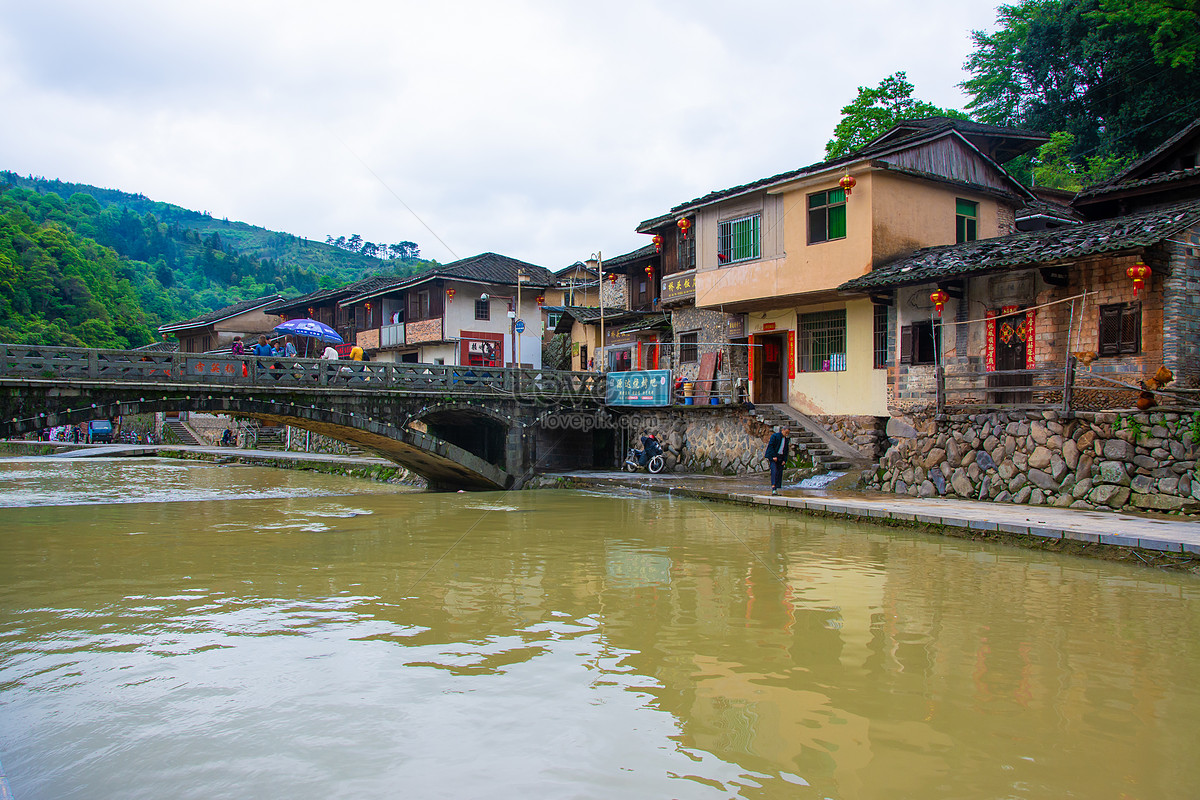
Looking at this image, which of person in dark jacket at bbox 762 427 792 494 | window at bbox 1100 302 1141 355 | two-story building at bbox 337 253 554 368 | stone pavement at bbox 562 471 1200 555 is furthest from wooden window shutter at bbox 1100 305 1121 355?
two-story building at bbox 337 253 554 368

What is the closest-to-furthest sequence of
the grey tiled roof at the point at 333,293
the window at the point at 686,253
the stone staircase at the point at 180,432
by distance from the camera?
the window at the point at 686,253, the grey tiled roof at the point at 333,293, the stone staircase at the point at 180,432

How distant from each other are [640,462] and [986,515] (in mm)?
14702

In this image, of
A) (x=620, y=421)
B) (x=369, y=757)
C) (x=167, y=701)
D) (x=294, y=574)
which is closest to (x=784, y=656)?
(x=369, y=757)

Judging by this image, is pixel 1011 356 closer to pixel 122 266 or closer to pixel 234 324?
pixel 234 324

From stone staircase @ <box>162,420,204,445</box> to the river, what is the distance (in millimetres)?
40798

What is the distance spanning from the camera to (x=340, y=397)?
2427 centimetres

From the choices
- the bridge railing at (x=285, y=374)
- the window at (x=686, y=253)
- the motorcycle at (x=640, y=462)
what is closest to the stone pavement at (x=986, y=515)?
the motorcycle at (x=640, y=462)

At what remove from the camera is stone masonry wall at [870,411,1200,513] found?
1416 cm

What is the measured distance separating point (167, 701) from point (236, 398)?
17.1m

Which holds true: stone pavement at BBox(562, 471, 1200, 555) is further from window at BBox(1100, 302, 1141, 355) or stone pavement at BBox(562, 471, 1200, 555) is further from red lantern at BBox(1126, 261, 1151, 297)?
red lantern at BBox(1126, 261, 1151, 297)

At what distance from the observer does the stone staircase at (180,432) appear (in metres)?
52.2

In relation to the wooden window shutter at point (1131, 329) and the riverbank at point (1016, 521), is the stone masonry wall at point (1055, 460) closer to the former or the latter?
the riverbank at point (1016, 521)

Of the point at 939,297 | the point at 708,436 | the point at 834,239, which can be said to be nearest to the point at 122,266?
the point at 708,436

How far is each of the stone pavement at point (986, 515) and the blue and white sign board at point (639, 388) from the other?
5.55 meters
